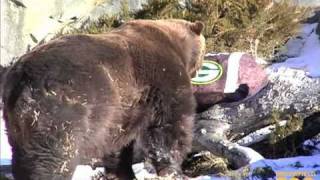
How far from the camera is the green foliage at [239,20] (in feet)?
35.3

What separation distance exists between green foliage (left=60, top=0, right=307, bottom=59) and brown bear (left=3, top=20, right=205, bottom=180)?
159 inches

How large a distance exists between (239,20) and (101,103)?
6239 mm

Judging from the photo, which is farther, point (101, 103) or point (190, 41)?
point (190, 41)

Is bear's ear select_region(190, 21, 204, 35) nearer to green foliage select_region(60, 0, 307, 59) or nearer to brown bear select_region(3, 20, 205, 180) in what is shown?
brown bear select_region(3, 20, 205, 180)

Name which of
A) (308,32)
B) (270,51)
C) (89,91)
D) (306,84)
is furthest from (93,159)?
(308,32)

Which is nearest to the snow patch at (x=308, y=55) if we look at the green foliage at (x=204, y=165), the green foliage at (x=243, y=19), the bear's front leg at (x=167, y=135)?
the green foliage at (x=243, y=19)

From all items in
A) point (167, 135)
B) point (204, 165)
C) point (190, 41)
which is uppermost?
point (190, 41)

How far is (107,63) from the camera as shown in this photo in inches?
213

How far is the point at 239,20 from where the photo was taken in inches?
433

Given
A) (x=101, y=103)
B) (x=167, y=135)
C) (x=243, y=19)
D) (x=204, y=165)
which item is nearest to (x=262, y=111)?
(x=204, y=165)

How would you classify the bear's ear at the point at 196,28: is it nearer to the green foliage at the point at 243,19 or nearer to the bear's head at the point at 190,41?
the bear's head at the point at 190,41

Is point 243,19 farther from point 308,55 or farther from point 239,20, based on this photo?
point 308,55

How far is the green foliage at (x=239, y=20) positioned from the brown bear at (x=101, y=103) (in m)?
4.04

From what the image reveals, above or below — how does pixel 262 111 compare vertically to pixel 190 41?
below
